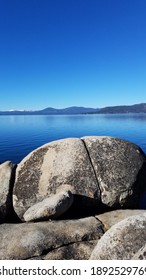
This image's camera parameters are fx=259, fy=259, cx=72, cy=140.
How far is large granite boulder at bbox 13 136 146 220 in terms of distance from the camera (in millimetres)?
10031

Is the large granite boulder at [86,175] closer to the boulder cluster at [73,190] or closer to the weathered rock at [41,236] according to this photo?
the boulder cluster at [73,190]

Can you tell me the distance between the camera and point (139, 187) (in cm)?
1076

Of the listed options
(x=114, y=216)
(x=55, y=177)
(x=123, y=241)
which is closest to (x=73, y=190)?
(x=55, y=177)

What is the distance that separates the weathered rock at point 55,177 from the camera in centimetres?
1000

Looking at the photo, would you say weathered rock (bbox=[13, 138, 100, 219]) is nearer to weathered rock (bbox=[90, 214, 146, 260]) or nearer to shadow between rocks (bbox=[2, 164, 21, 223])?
shadow between rocks (bbox=[2, 164, 21, 223])

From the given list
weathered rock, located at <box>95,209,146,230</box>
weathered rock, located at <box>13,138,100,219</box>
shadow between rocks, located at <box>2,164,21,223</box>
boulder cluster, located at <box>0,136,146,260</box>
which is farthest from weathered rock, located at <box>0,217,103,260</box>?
weathered rock, located at <box>13,138,100,219</box>

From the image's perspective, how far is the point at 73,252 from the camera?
7309mm

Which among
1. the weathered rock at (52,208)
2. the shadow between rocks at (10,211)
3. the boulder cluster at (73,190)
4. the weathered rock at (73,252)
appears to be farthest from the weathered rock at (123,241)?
the shadow between rocks at (10,211)

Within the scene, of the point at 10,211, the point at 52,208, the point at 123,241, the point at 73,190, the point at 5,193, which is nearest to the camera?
the point at 123,241

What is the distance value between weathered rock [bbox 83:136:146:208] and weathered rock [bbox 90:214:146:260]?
11.3 feet

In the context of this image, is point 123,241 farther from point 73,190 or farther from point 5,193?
point 5,193

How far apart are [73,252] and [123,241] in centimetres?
185

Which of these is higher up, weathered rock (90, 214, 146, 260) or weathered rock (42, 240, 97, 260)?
weathered rock (90, 214, 146, 260)

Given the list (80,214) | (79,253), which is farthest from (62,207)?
(79,253)
